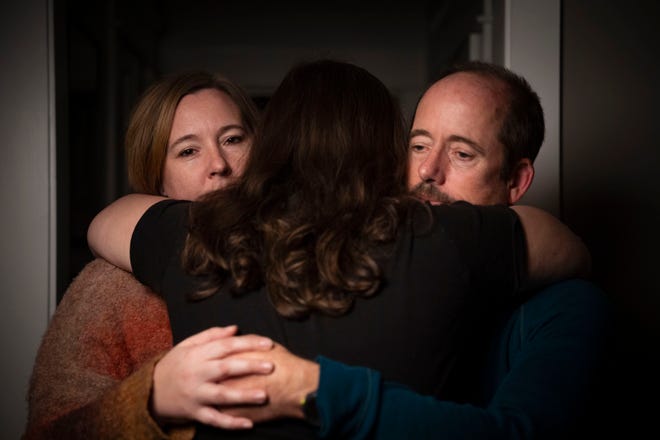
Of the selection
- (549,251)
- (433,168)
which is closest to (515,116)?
(433,168)

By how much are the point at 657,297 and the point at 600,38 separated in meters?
0.81

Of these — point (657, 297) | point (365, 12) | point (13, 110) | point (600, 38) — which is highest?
point (365, 12)

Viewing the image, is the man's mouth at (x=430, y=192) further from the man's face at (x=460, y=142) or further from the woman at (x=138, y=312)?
the woman at (x=138, y=312)

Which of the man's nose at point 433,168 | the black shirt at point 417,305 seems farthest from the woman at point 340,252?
the man's nose at point 433,168

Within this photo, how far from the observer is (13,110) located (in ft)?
5.92

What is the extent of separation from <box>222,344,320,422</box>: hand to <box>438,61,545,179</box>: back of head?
2.61ft

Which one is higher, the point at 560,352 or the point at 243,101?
the point at 243,101

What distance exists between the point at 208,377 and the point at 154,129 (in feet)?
2.90

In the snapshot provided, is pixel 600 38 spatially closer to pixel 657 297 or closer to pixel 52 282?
pixel 657 297

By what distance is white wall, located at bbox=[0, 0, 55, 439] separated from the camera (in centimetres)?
180

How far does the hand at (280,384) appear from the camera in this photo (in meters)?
0.77

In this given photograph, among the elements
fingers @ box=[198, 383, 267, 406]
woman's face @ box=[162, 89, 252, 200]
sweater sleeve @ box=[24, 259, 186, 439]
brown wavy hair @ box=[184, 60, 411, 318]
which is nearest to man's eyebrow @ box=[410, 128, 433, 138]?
brown wavy hair @ box=[184, 60, 411, 318]

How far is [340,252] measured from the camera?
85 cm

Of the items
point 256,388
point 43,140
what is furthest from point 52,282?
point 256,388
